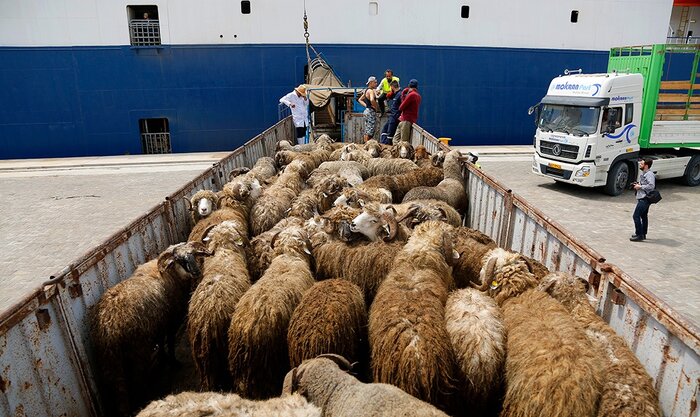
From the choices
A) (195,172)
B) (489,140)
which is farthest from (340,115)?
(489,140)

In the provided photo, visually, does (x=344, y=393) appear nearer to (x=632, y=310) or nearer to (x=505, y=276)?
(x=505, y=276)

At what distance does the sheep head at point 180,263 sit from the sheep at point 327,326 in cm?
166

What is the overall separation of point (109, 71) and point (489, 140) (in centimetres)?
1826

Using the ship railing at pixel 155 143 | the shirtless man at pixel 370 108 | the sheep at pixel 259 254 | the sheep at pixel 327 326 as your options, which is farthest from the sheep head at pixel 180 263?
the ship railing at pixel 155 143

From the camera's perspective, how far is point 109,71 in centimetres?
2028

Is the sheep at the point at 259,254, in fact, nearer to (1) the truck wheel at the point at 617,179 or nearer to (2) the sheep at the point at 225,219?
(2) the sheep at the point at 225,219

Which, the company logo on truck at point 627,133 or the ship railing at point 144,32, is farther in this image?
the ship railing at point 144,32

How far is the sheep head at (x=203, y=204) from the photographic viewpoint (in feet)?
22.8

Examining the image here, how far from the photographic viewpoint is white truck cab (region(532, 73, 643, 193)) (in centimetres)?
1371

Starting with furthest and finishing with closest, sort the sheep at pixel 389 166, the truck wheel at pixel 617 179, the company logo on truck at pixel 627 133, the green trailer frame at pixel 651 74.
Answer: the truck wheel at pixel 617 179, the green trailer frame at pixel 651 74, the company logo on truck at pixel 627 133, the sheep at pixel 389 166

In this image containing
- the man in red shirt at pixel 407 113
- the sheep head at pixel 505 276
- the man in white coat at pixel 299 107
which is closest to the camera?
the sheep head at pixel 505 276

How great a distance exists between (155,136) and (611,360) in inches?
856

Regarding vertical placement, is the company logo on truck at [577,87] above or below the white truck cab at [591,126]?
above

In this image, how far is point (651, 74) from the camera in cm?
1449
